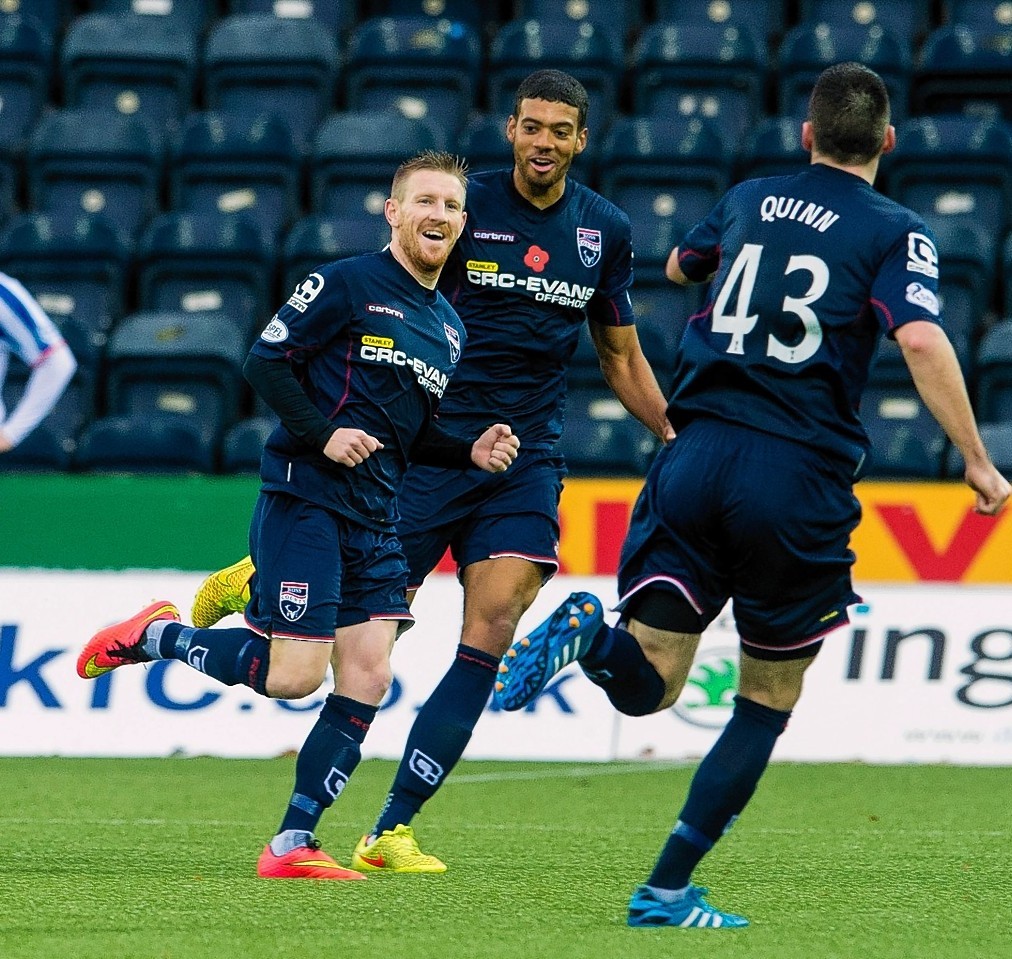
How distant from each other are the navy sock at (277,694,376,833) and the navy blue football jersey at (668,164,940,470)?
146 cm

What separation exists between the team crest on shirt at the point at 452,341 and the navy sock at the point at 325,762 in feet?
3.43

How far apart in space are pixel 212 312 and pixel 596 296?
19.4ft

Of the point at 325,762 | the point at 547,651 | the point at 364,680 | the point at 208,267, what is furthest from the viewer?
the point at 208,267

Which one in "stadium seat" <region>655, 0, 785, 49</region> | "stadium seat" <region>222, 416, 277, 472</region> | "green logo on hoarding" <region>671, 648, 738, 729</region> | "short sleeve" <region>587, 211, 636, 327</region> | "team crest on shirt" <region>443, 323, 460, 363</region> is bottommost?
"green logo on hoarding" <region>671, 648, 738, 729</region>

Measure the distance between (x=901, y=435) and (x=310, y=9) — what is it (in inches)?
226

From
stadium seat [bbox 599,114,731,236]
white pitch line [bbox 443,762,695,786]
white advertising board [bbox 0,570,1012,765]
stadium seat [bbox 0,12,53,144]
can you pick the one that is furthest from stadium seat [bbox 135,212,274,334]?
white pitch line [bbox 443,762,695,786]

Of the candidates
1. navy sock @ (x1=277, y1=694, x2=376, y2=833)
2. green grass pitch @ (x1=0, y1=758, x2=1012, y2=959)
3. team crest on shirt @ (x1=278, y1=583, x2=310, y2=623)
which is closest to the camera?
green grass pitch @ (x1=0, y1=758, x2=1012, y2=959)

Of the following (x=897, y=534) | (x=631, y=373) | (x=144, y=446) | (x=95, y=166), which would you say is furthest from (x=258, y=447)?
(x=631, y=373)

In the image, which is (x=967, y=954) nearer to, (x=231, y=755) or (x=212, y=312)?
(x=231, y=755)

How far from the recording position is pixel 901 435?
33.4ft

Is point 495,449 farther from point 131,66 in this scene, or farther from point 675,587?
point 131,66

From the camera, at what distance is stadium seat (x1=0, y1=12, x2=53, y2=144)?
1288cm

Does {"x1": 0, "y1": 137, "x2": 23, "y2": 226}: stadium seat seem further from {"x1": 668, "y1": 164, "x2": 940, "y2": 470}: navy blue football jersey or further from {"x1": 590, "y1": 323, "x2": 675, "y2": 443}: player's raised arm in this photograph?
{"x1": 668, "y1": 164, "x2": 940, "y2": 470}: navy blue football jersey

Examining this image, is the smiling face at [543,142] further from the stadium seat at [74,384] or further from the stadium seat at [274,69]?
the stadium seat at [274,69]
